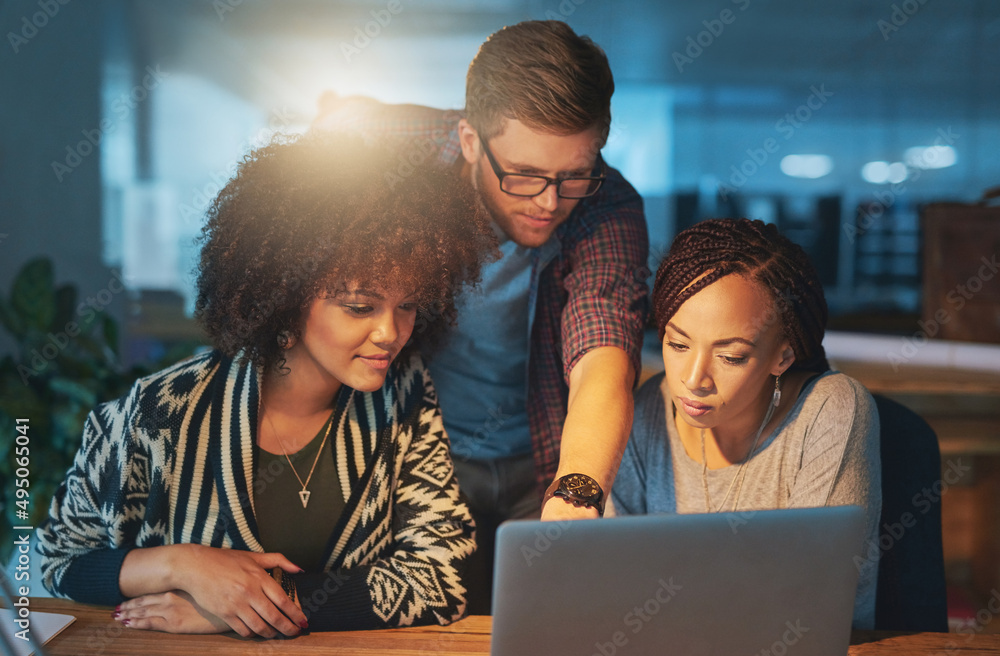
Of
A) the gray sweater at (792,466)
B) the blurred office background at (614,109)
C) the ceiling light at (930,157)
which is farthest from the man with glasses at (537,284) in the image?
the ceiling light at (930,157)

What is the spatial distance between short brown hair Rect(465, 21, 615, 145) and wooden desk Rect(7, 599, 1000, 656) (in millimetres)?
859

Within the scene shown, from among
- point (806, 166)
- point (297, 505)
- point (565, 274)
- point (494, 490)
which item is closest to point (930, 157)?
point (806, 166)

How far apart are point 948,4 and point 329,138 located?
18.2ft

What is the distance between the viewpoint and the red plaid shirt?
1.47 metres

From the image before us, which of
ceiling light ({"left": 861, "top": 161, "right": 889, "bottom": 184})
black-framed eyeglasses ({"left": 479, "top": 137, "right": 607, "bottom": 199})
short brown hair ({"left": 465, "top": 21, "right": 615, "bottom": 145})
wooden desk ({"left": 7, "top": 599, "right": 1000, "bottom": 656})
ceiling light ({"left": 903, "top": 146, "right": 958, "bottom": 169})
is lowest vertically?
wooden desk ({"left": 7, "top": 599, "right": 1000, "bottom": 656})

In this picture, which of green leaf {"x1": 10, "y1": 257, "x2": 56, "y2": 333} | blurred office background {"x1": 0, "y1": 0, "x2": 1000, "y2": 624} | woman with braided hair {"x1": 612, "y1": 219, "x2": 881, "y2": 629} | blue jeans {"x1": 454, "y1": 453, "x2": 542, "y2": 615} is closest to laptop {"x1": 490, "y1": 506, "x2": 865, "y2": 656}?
woman with braided hair {"x1": 612, "y1": 219, "x2": 881, "y2": 629}

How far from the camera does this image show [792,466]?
4.30 feet

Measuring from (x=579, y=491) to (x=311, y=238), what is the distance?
0.58 m

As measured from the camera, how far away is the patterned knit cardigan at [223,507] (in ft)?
3.89

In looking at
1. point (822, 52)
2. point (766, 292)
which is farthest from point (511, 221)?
point (822, 52)

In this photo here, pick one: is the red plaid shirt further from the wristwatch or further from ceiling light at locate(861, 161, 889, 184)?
ceiling light at locate(861, 161, 889, 184)

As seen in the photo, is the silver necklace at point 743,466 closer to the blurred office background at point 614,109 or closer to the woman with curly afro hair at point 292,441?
the woman with curly afro hair at point 292,441

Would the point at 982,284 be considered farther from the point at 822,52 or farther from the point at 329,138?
the point at 822,52

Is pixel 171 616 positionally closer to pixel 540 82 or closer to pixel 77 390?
pixel 540 82
